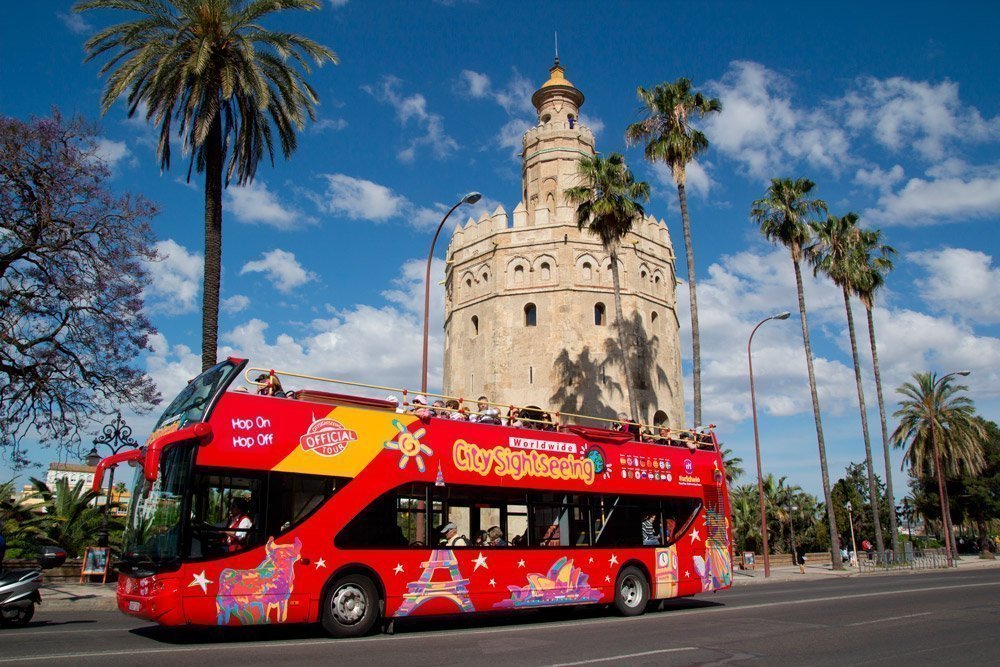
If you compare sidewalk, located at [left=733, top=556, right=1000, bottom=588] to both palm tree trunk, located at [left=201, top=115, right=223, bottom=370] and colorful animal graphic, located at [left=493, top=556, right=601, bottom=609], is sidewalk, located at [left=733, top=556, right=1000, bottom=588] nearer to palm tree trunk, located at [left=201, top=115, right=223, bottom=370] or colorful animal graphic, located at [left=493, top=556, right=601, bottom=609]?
colorful animal graphic, located at [left=493, top=556, right=601, bottom=609]

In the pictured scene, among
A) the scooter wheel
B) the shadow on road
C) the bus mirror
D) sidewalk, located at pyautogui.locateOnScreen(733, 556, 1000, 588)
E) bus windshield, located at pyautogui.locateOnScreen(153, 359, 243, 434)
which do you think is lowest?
sidewalk, located at pyautogui.locateOnScreen(733, 556, 1000, 588)

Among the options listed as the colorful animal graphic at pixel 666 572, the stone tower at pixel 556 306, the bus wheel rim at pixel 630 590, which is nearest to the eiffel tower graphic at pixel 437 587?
the bus wheel rim at pixel 630 590

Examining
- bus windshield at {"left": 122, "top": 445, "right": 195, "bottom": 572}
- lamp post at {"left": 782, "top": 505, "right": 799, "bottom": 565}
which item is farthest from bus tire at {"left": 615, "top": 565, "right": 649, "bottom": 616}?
lamp post at {"left": 782, "top": 505, "right": 799, "bottom": 565}

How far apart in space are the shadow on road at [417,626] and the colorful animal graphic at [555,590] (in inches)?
15.5

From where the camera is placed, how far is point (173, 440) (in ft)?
31.2

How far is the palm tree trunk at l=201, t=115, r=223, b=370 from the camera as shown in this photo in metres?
18.7

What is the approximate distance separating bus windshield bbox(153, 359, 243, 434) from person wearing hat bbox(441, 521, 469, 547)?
420 centimetres

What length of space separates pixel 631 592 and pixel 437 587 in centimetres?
476

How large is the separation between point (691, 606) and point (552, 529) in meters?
5.19

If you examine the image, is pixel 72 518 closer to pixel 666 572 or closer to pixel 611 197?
pixel 666 572

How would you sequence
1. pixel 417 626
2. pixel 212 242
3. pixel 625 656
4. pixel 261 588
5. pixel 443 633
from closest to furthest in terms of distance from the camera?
pixel 625 656
pixel 261 588
pixel 443 633
pixel 417 626
pixel 212 242

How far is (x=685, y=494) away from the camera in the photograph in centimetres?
1523

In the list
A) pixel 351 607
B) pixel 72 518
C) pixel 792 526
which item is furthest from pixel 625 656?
pixel 792 526

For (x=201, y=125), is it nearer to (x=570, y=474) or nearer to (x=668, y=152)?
(x=570, y=474)
